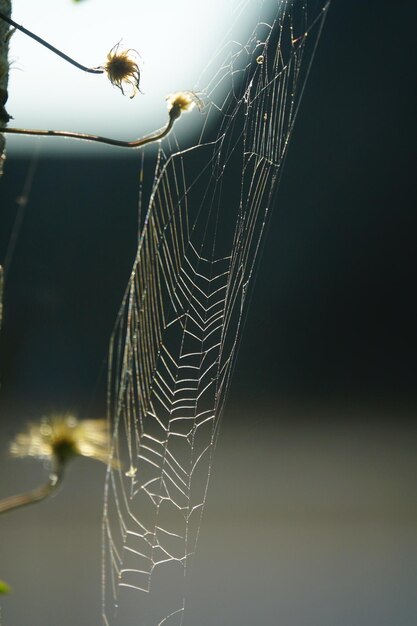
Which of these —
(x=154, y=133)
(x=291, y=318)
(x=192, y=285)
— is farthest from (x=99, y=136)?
(x=291, y=318)

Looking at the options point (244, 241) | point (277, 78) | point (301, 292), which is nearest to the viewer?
point (277, 78)

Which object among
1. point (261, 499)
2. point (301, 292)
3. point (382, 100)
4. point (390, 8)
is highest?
point (390, 8)

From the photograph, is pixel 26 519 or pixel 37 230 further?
pixel 26 519

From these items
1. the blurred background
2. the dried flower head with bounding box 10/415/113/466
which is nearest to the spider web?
the dried flower head with bounding box 10/415/113/466

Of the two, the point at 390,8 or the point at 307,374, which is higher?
the point at 390,8

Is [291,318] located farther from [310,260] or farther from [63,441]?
[63,441]

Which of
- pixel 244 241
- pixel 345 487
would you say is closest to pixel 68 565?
pixel 345 487

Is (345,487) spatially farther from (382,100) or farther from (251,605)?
(382,100)
